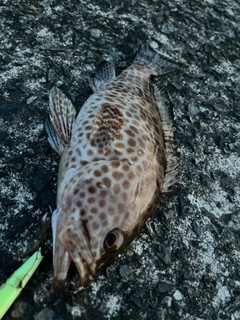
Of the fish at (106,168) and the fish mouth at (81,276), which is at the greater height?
the fish at (106,168)

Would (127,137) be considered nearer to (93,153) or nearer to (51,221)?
(93,153)

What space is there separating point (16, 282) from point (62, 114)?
66.1 inches

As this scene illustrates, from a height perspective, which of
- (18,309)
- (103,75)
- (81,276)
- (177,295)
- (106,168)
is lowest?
(18,309)

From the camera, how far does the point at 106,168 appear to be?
349 cm

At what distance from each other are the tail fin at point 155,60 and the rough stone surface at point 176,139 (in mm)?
126

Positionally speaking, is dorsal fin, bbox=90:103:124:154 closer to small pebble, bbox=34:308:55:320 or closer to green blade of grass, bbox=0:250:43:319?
green blade of grass, bbox=0:250:43:319

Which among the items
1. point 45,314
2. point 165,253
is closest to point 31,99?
point 165,253

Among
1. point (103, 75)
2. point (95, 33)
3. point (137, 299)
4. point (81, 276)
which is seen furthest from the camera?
point (95, 33)

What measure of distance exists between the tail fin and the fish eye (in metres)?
2.42

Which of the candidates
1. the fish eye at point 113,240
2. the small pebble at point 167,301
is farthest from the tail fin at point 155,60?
the small pebble at point 167,301

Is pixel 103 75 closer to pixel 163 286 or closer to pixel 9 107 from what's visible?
pixel 9 107

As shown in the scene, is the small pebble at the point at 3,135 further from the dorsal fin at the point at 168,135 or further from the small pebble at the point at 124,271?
the small pebble at the point at 124,271

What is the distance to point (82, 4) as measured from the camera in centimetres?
572

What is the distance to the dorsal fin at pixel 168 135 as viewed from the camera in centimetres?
387
